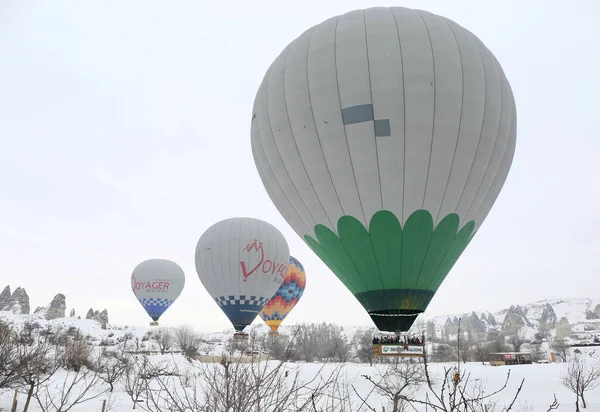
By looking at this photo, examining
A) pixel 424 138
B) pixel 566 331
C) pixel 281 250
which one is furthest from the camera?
pixel 566 331

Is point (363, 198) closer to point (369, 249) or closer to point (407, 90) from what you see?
point (369, 249)

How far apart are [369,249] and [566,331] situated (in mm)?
172638

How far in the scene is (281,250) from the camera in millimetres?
32812

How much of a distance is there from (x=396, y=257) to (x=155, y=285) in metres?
41.5

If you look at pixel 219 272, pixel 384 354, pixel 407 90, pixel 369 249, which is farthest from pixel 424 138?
pixel 219 272

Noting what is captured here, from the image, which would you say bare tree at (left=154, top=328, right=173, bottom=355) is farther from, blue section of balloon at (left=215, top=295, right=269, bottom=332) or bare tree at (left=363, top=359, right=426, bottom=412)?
bare tree at (left=363, top=359, right=426, bottom=412)

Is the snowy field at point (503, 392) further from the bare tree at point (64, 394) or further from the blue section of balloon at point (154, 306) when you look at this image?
the blue section of balloon at point (154, 306)

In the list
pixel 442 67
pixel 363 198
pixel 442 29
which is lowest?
pixel 363 198

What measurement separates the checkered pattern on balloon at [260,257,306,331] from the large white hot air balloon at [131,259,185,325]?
14.7 m

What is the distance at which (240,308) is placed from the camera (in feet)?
97.6

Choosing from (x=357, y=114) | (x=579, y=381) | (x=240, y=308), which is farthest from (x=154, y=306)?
(x=357, y=114)

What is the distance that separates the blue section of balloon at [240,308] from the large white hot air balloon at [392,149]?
653 inches

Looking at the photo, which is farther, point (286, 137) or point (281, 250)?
point (281, 250)

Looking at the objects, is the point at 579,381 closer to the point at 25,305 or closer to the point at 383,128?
the point at 383,128
